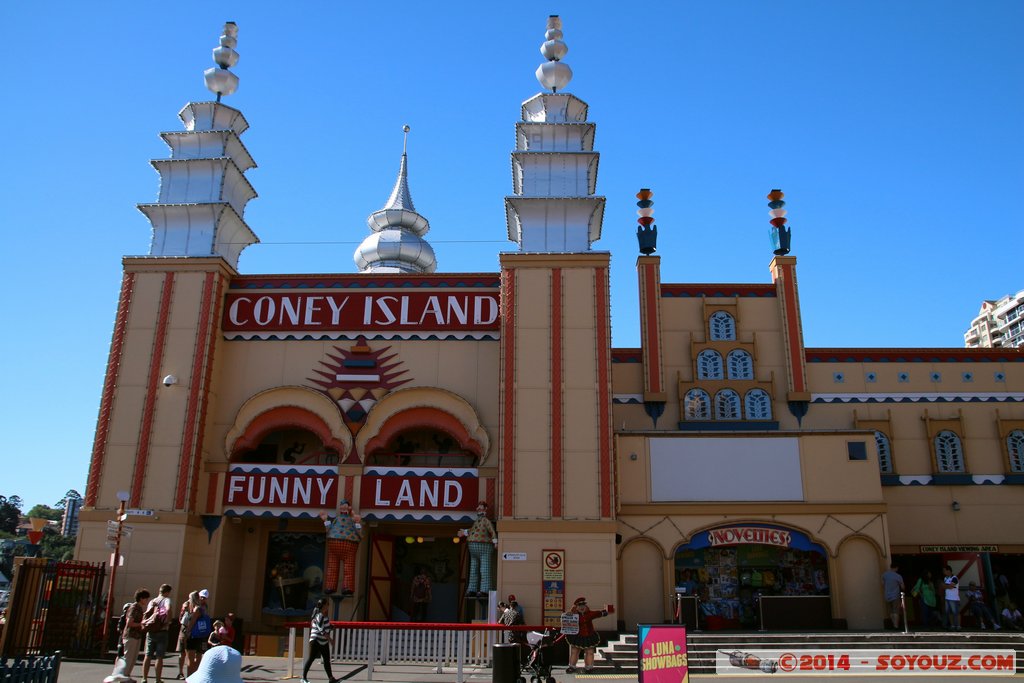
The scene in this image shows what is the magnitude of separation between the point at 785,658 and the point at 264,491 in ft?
43.3

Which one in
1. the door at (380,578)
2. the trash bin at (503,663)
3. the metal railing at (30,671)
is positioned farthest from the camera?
the door at (380,578)

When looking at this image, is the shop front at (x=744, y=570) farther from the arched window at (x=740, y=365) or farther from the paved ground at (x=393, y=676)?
the arched window at (x=740, y=365)

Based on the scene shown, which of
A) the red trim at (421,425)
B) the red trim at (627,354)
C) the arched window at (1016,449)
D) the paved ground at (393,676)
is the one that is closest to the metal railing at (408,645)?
the paved ground at (393,676)

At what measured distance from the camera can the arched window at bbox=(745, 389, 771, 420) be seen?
85.0ft

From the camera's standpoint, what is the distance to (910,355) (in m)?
26.9

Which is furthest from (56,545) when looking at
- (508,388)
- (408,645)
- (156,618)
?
(156,618)

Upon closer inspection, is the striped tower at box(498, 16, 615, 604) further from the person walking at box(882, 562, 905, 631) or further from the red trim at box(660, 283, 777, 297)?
the person walking at box(882, 562, 905, 631)

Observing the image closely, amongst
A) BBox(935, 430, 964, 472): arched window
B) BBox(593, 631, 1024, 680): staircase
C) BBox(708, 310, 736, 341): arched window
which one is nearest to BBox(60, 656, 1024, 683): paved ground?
BBox(593, 631, 1024, 680): staircase

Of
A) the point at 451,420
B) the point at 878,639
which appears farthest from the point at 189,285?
the point at 878,639

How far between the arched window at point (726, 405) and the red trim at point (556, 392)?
6.52 m

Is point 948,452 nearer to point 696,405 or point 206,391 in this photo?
point 696,405

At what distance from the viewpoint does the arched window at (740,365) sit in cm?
2641

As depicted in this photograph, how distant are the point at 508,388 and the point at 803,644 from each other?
29.3 ft

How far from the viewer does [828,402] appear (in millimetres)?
26328
